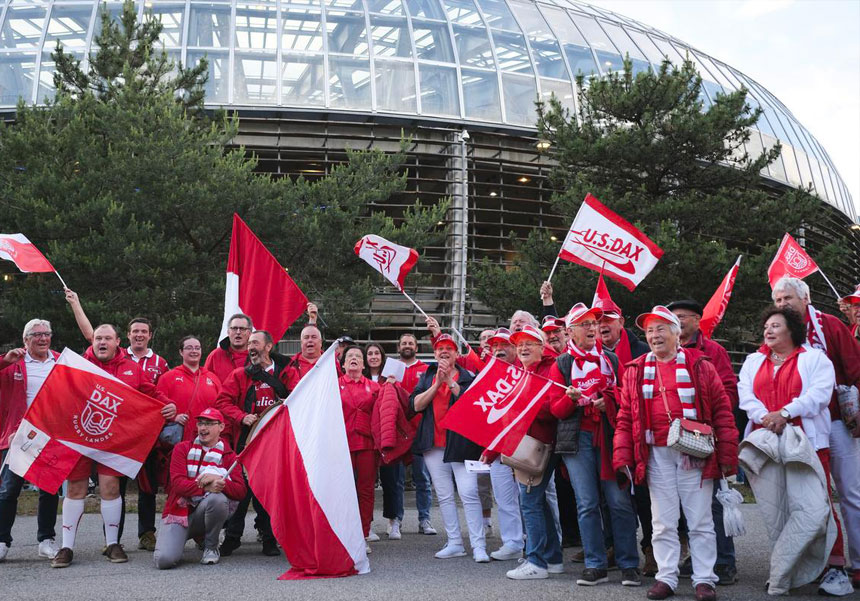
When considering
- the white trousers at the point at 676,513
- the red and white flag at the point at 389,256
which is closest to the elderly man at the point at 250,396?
the white trousers at the point at 676,513

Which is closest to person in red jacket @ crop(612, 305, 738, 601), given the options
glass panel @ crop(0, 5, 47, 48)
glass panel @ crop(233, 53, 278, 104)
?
glass panel @ crop(233, 53, 278, 104)

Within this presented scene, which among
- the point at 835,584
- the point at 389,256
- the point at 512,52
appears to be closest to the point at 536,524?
the point at 835,584

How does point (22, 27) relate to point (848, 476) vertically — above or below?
above

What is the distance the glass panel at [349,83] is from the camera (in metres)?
22.2

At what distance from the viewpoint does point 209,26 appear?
75.7 feet

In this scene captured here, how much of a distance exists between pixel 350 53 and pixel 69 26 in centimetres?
753

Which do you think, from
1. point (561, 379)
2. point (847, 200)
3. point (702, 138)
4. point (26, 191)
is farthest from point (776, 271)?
point (847, 200)

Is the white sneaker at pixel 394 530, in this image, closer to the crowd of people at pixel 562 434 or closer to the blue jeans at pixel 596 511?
the crowd of people at pixel 562 434

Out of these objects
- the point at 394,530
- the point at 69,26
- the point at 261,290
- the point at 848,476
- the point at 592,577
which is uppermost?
the point at 69,26

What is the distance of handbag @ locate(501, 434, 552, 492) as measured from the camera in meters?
6.89

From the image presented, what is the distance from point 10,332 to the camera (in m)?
16.9

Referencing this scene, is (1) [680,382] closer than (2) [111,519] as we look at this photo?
Yes

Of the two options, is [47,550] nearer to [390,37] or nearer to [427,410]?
[427,410]

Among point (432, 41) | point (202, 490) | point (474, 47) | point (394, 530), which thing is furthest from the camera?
point (474, 47)
